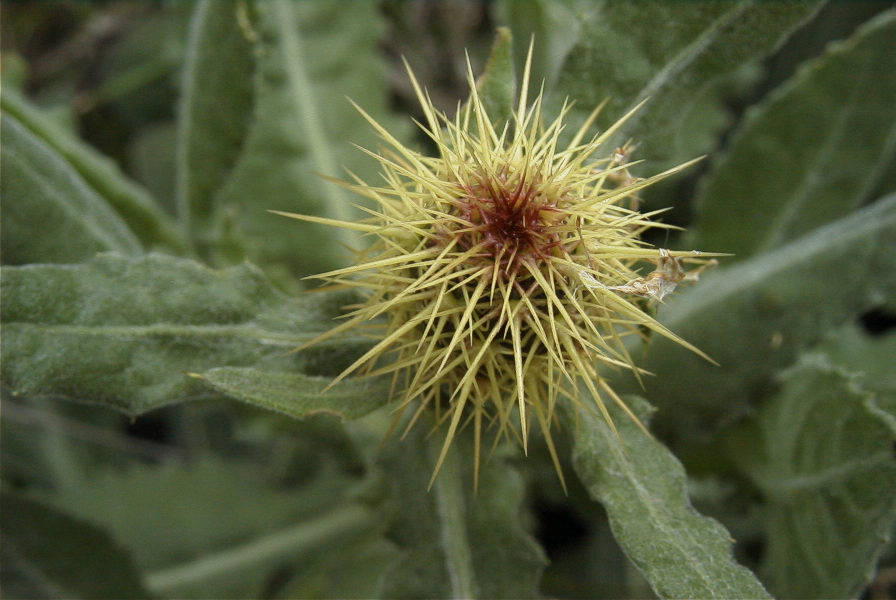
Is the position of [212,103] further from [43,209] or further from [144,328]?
[144,328]

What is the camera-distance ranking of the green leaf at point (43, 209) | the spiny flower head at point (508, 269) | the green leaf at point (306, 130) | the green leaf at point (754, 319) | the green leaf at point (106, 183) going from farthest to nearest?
the green leaf at point (306, 130)
the green leaf at point (106, 183)
the green leaf at point (754, 319)
the green leaf at point (43, 209)
the spiny flower head at point (508, 269)

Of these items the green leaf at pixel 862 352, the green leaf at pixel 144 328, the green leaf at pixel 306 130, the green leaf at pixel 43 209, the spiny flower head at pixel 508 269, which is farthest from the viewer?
the green leaf at pixel 306 130

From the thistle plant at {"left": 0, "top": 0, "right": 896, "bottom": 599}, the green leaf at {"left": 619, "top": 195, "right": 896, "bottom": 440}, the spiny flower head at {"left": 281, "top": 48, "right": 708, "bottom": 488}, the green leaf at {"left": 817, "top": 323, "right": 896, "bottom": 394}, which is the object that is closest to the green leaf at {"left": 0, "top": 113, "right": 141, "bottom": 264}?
the thistle plant at {"left": 0, "top": 0, "right": 896, "bottom": 599}

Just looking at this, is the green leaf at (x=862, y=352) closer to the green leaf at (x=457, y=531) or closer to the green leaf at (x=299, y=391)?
the green leaf at (x=457, y=531)

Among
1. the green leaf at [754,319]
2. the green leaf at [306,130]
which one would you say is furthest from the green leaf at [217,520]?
the green leaf at [754,319]

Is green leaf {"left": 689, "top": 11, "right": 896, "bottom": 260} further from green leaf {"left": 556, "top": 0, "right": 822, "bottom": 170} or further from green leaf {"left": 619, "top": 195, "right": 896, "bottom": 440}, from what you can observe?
green leaf {"left": 556, "top": 0, "right": 822, "bottom": 170}

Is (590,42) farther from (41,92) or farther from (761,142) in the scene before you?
(41,92)

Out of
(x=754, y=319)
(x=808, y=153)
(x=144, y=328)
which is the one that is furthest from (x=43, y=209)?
(x=808, y=153)
